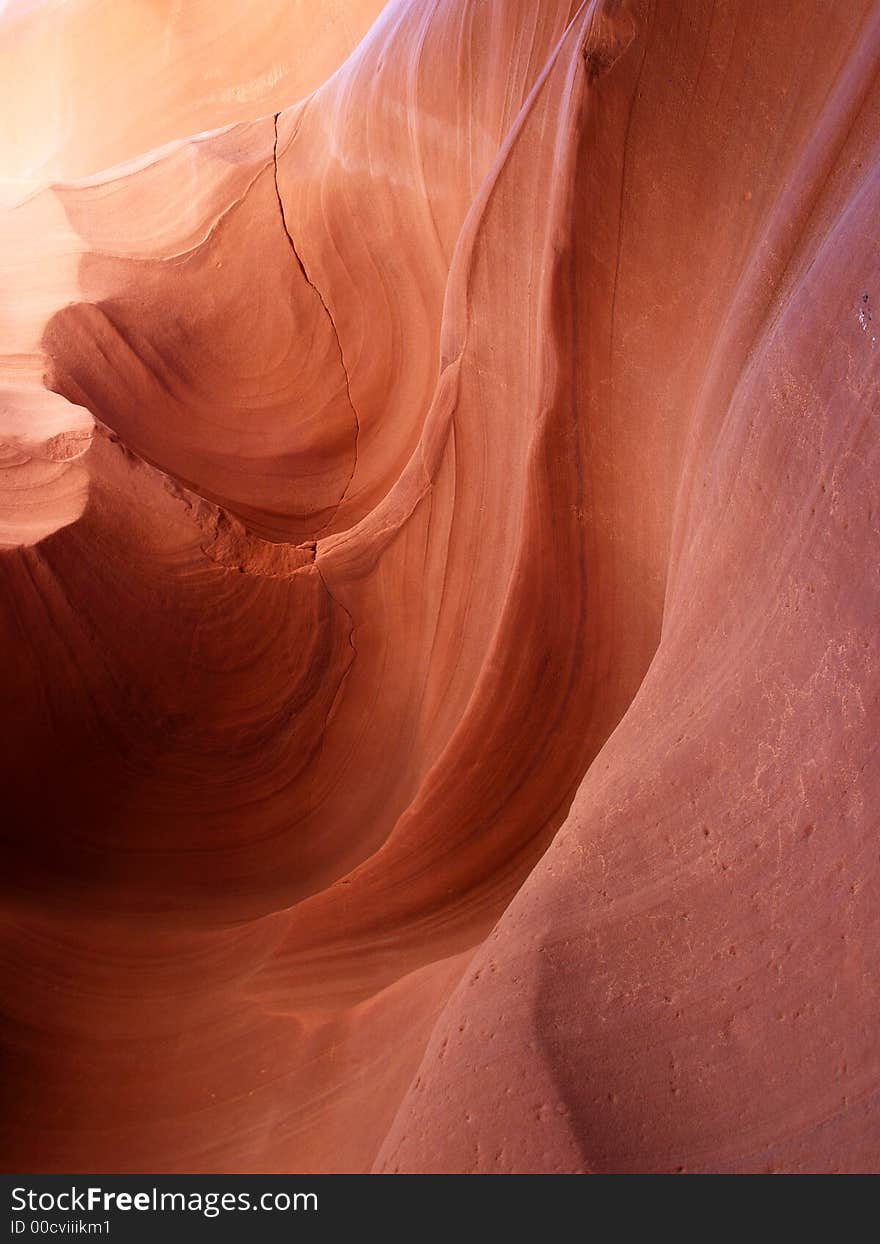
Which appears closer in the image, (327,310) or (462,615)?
(462,615)

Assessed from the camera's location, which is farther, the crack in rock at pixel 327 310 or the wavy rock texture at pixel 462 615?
the crack in rock at pixel 327 310

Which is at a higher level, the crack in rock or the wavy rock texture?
the crack in rock

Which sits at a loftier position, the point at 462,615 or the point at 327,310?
the point at 327,310

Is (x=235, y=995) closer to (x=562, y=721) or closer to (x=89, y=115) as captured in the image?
(x=562, y=721)

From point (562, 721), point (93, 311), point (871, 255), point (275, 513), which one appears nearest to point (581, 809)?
point (562, 721)

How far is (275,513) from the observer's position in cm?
314

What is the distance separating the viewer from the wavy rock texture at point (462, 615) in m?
1.29

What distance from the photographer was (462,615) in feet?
8.25

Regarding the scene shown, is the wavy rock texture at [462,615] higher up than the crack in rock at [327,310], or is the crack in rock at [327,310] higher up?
the crack in rock at [327,310]

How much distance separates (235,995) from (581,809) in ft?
3.47

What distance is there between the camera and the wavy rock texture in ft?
4.23

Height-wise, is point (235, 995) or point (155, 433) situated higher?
point (155, 433)

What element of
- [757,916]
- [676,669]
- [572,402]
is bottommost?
[757,916]

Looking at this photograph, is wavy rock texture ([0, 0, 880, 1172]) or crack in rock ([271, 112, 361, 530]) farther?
crack in rock ([271, 112, 361, 530])
